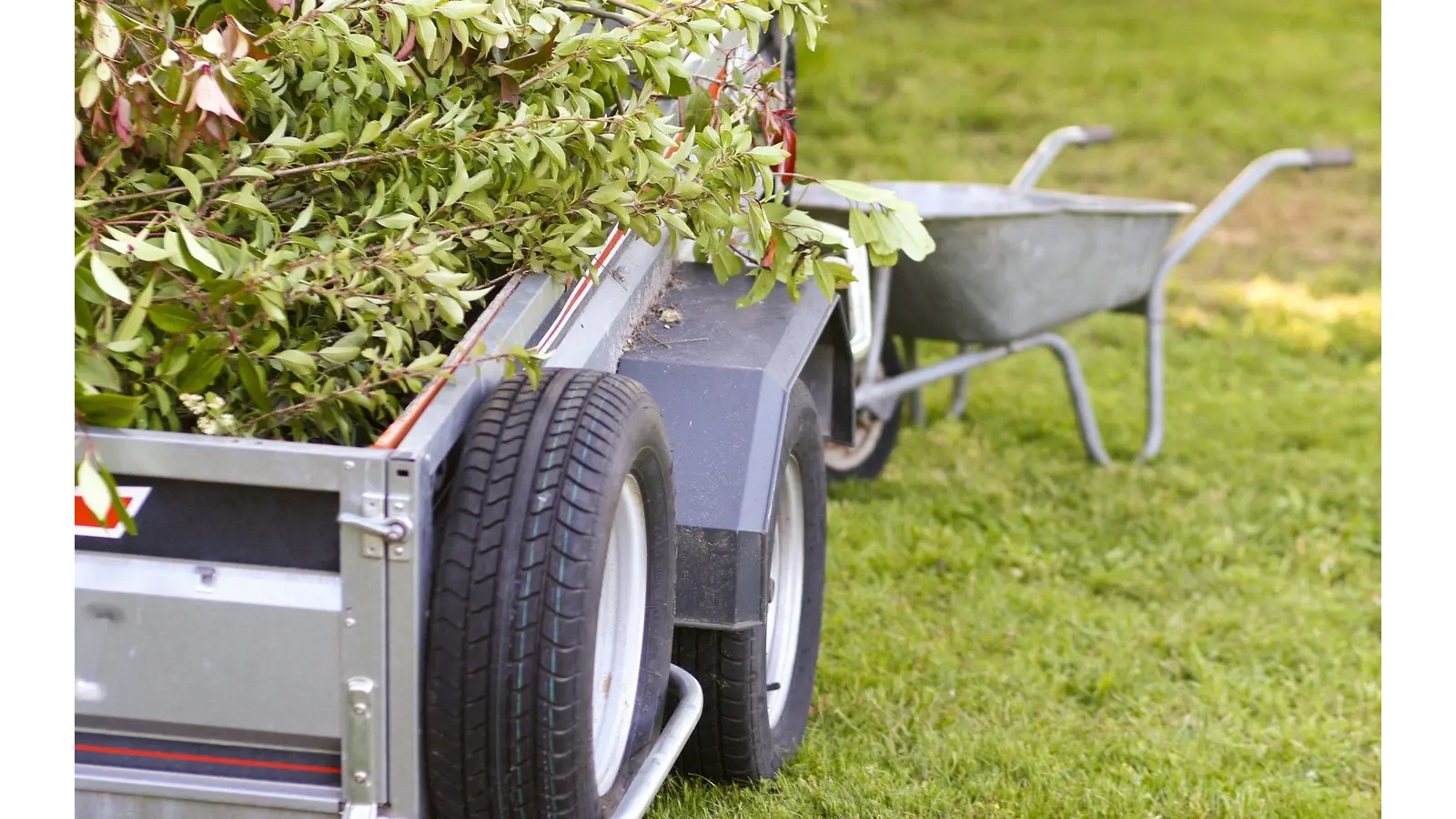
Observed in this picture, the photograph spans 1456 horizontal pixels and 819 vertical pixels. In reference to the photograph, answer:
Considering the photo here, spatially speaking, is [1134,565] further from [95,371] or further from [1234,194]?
[95,371]

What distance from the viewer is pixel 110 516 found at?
170cm

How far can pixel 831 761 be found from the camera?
9.09 ft

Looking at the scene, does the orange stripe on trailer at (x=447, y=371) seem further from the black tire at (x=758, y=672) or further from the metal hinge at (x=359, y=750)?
the black tire at (x=758, y=672)

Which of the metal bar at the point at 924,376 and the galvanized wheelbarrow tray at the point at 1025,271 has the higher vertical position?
the galvanized wheelbarrow tray at the point at 1025,271

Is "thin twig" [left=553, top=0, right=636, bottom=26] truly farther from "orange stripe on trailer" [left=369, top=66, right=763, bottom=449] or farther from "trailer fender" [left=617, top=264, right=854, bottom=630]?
"trailer fender" [left=617, top=264, right=854, bottom=630]

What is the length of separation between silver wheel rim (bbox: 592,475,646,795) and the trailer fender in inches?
5.8

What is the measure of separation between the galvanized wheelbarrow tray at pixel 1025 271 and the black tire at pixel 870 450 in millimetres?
71

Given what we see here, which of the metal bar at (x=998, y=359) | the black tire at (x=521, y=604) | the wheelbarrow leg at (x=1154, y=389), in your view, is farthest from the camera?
the wheelbarrow leg at (x=1154, y=389)

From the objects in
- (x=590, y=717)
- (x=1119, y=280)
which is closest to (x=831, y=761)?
(x=590, y=717)

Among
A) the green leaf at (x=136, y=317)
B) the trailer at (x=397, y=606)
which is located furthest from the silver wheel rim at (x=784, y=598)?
the green leaf at (x=136, y=317)

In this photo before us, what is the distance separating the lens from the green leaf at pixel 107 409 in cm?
167

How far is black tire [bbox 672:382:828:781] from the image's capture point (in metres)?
2.37
